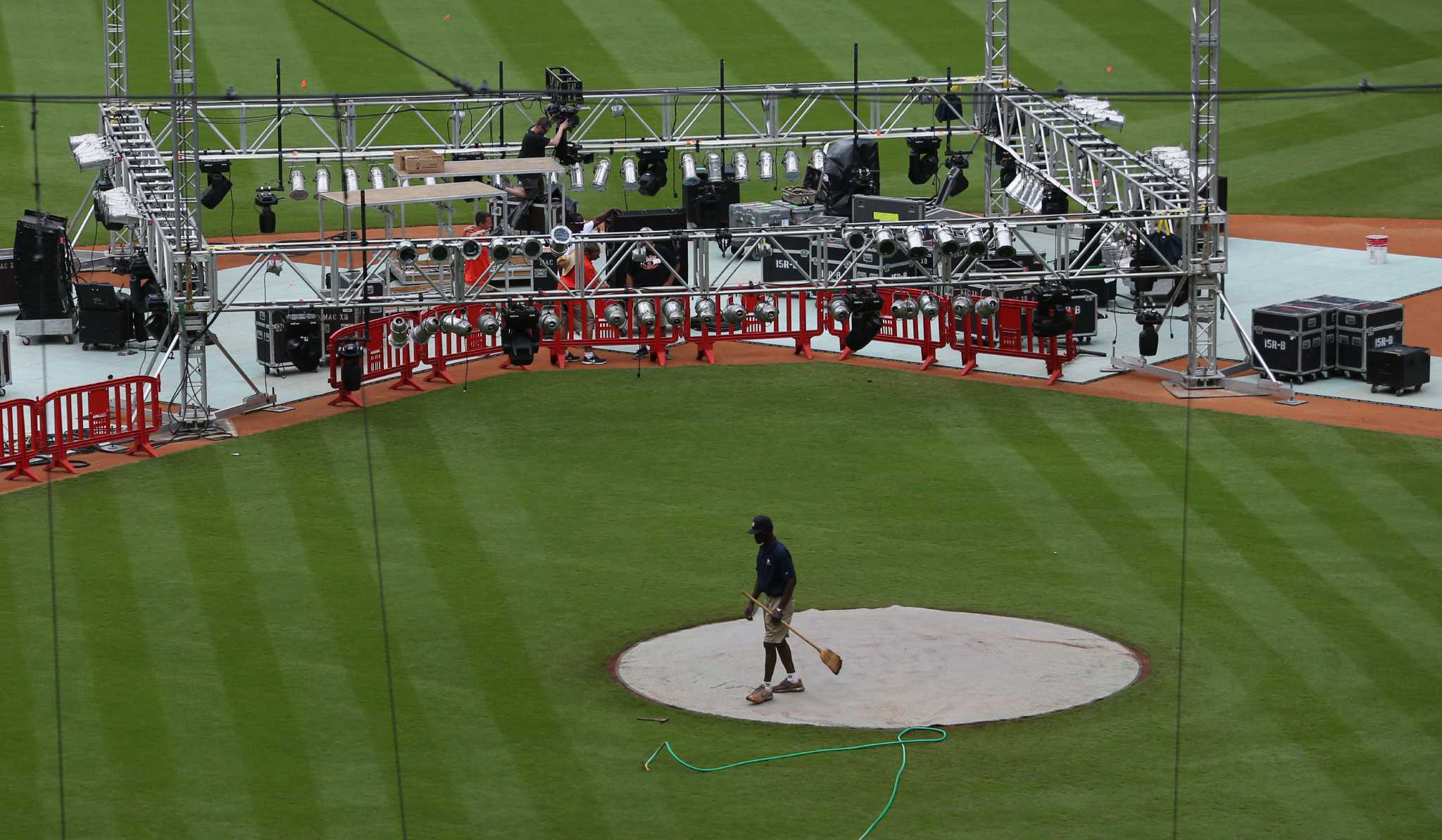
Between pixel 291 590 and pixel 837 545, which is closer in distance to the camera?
pixel 291 590

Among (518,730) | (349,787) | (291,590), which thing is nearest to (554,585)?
(291,590)

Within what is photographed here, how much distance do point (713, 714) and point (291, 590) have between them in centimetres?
594

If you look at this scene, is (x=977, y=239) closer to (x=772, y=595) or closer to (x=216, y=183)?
(x=772, y=595)

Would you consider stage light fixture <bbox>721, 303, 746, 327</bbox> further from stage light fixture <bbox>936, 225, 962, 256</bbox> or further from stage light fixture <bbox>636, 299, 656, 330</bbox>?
stage light fixture <bbox>936, 225, 962, 256</bbox>

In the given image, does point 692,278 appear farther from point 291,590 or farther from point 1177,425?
point 291,590

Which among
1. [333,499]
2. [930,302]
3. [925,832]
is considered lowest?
[925,832]

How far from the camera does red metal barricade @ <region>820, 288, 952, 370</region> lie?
108ft

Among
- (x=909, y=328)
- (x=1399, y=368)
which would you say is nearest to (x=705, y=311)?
(x=909, y=328)

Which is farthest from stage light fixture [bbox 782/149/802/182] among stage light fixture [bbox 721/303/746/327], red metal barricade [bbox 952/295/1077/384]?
stage light fixture [bbox 721/303/746/327]

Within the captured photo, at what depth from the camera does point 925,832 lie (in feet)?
55.5

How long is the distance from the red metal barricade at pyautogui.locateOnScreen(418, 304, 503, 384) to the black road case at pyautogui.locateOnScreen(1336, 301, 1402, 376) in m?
13.1

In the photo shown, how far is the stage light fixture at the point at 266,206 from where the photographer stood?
39.2 m

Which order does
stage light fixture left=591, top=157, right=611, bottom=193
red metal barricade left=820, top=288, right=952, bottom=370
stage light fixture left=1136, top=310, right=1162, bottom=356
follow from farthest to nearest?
stage light fixture left=591, top=157, right=611, bottom=193 < red metal barricade left=820, top=288, right=952, bottom=370 < stage light fixture left=1136, top=310, right=1162, bottom=356

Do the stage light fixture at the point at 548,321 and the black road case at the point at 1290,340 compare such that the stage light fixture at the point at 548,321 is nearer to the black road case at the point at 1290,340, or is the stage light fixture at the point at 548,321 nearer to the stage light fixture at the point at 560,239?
the stage light fixture at the point at 560,239
